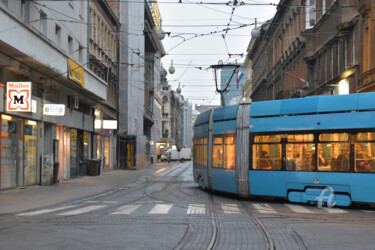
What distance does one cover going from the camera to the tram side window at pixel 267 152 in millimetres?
15438

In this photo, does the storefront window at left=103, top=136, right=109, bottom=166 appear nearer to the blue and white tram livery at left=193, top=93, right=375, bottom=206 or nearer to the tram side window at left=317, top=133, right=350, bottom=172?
the blue and white tram livery at left=193, top=93, right=375, bottom=206

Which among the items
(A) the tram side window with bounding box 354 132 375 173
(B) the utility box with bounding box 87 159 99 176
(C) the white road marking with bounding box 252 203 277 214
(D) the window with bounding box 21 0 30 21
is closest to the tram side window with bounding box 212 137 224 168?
(C) the white road marking with bounding box 252 203 277 214

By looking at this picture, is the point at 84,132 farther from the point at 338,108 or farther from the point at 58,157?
the point at 338,108

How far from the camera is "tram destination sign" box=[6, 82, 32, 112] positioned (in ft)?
60.9

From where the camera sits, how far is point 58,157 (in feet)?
85.4

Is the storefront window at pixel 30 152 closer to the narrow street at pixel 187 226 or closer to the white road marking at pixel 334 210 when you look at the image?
the narrow street at pixel 187 226

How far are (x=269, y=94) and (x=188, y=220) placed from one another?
4575cm

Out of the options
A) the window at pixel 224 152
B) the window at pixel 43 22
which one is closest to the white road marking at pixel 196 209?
the window at pixel 224 152

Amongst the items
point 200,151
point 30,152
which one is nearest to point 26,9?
point 30,152

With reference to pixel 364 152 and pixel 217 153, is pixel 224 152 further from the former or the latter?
pixel 364 152

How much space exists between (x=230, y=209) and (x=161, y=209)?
1.98 metres

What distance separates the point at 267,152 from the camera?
15656 mm

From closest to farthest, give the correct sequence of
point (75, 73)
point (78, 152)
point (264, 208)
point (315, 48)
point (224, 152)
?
point (264, 208) < point (224, 152) < point (75, 73) < point (78, 152) < point (315, 48)

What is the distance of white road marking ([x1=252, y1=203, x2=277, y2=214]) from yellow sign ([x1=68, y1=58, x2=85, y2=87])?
485 inches
